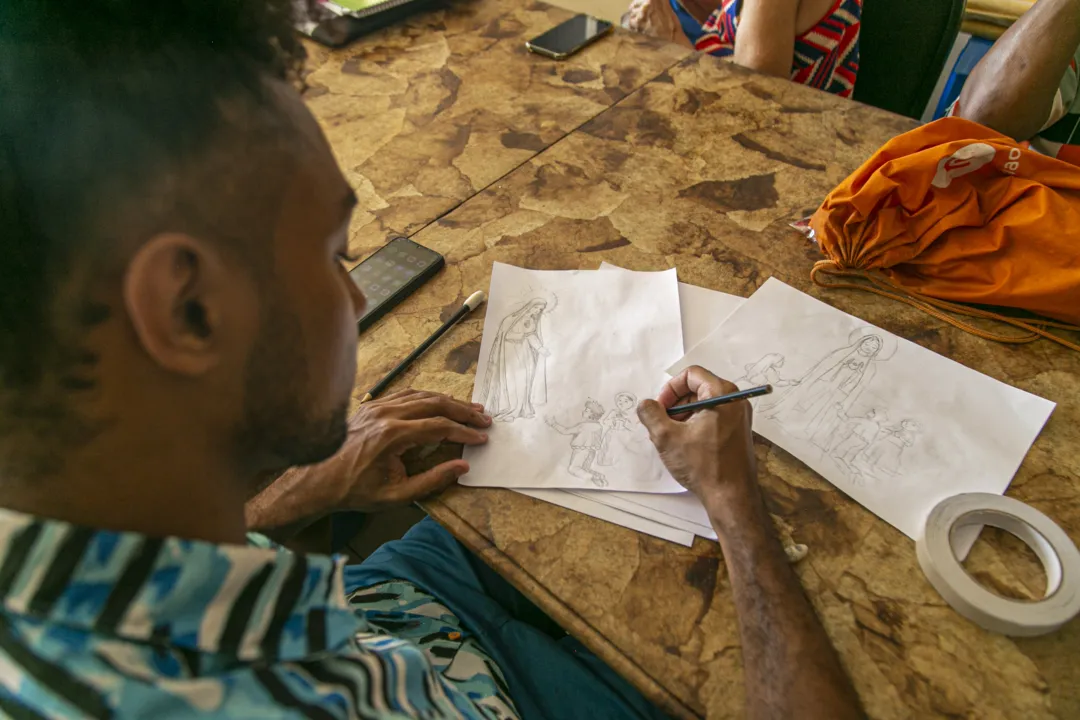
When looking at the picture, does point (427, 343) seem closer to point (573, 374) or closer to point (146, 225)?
point (573, 374)

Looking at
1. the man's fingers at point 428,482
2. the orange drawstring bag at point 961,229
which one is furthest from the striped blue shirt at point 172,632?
the orange drawstring bag at point 961,229

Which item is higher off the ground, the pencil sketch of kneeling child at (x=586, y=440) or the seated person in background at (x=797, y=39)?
the seated person in background at (x=797, y=39)

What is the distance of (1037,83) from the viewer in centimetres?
125

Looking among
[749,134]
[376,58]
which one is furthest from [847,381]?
[376,58]

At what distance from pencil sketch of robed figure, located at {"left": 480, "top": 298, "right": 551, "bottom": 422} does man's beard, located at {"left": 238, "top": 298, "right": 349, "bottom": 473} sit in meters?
0.28

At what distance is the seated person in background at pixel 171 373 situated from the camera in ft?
1.28

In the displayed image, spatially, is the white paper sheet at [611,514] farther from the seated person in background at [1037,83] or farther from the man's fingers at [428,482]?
the seated person in background at [1037,83]

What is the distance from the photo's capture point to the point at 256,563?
461mm

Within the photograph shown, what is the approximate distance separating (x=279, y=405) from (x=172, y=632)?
0.17m

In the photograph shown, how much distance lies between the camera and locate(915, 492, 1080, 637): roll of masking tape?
1.93 ft

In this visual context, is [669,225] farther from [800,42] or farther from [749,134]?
[800,42]

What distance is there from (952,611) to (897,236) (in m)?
0.54

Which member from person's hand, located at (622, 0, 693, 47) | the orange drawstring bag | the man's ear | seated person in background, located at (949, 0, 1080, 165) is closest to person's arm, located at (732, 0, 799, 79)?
person's hand, located at (622, 0, 693, 47)

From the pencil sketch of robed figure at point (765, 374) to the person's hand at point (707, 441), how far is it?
69 mm
